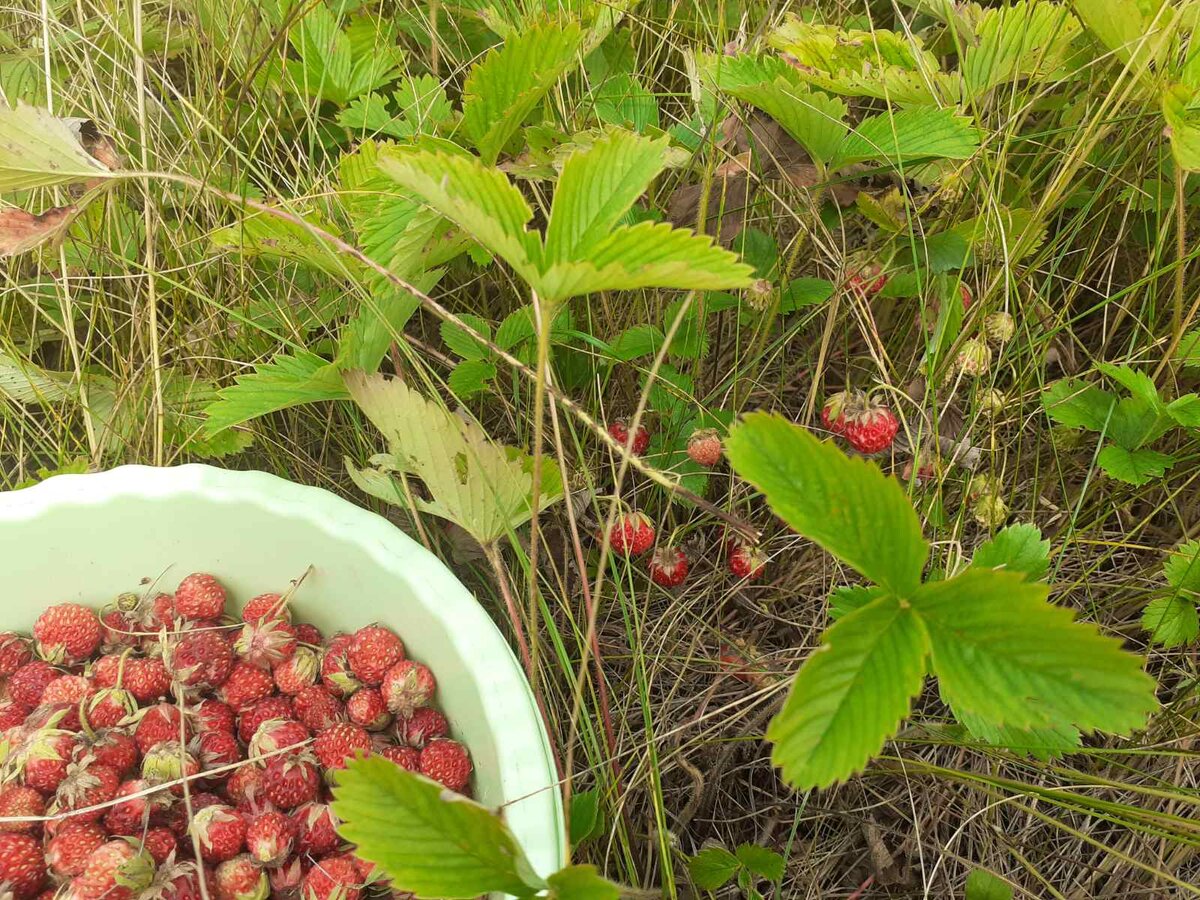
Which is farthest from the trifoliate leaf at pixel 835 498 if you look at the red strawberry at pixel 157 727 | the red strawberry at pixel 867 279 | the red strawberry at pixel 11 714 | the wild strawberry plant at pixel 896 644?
the red strawberry at pixel 11 714

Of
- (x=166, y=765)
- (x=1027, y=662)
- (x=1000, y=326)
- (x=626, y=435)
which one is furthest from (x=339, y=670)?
(x=1000, y=326)

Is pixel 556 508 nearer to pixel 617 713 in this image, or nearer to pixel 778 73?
pixel 617 713

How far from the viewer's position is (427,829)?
1.35ft

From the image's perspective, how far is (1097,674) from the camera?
1.25 feet

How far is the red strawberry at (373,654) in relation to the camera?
0.65m

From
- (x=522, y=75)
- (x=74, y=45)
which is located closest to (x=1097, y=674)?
(x=522, y=75)

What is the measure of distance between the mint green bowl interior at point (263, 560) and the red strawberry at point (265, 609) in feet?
0.06

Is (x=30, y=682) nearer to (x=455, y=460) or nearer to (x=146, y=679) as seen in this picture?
(x=146, y=679)

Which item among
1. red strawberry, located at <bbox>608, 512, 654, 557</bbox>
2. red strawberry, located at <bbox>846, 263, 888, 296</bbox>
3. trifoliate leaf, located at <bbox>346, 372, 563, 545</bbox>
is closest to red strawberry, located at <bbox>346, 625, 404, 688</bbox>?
trifoliate leaf, located at <bbox>346, 372, 563, 545</bbox>

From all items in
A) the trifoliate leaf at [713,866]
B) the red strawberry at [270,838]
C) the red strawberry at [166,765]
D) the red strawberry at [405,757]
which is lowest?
the trifoliate leaf at [713,866]

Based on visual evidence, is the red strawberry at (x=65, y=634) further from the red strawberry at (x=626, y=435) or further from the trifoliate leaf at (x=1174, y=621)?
the trifoliate leaf at (x=1174, y=621)

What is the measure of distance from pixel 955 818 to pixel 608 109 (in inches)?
29.2

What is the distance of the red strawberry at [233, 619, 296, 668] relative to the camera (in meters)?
0.68

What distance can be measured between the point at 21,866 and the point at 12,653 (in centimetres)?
18
